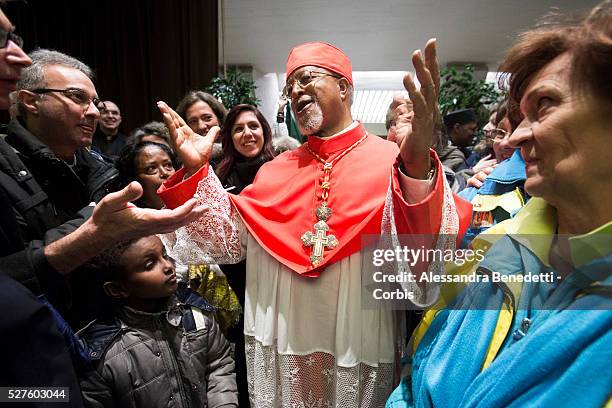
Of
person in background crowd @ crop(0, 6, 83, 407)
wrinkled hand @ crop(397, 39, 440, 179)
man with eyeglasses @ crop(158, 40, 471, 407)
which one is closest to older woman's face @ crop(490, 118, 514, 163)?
man with eyeglasses @ crop(158, 40, 471, 407)

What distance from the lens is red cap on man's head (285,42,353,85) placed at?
190cm

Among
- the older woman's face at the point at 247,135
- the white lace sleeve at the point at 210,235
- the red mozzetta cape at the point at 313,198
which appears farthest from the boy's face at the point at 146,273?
the older woman's face at the point at 247,135

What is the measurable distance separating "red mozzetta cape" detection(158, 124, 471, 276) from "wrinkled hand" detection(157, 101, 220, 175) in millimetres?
44

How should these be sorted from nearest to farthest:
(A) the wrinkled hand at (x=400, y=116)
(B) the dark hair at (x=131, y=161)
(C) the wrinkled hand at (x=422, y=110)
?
1. (C) the wrinkled hand at (x=422, y=110)
2. (A) the wrinkled hand at (x=400, y=116)
3. (B) the dark hair at (x=131, y=161)

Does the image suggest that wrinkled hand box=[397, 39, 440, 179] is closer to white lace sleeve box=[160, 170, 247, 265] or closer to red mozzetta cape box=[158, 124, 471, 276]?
red mozzetta cape box=[158, 124, 471, 276]

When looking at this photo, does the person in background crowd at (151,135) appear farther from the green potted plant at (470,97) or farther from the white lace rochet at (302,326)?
the green potted plant at (470,97)

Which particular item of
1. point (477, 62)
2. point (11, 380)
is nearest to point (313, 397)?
point (11, 380)

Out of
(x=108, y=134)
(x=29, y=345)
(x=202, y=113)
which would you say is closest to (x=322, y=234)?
(x=29, y=345)

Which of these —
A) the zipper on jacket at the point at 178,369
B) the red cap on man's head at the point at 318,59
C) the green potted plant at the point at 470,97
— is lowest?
the zipper on jacket at the point at 178,369

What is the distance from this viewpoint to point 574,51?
3.23 feet

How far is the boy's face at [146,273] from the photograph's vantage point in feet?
6.08

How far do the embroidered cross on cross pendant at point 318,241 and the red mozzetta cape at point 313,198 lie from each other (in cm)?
2

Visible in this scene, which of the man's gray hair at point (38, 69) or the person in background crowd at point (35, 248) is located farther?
the man's gray hair at point (38, 69)

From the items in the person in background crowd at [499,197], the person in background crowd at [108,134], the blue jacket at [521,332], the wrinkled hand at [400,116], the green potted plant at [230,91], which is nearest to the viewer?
the blue jacket at [521,332]
